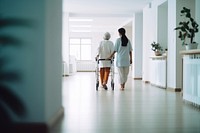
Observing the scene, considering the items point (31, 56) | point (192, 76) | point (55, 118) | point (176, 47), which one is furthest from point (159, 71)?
point (31, 56)

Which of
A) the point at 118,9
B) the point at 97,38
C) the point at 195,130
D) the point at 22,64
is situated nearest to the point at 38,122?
the point at 22,64

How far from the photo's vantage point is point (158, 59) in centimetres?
951

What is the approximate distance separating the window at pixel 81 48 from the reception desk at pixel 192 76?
1877 cm

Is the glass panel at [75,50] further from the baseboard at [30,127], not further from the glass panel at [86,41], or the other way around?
the baseboard at [30,127]

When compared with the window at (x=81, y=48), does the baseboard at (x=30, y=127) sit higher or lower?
lower

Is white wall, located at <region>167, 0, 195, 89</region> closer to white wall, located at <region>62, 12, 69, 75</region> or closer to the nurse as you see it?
the nurse

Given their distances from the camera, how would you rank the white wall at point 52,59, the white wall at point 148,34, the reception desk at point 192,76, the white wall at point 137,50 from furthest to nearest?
the white wall at point 137,50, the white wall at point 148,34, the reception desk at point 192,76, the white wall at point 52,59

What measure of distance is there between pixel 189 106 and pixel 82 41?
63.8 ft

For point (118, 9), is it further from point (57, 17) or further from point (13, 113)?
point (13, 113)

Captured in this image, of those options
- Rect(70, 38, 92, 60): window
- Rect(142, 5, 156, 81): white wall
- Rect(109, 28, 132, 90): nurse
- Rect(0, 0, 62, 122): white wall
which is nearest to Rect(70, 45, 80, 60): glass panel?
Rect(70, 38, 92, 60): window

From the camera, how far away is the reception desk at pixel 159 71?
349 inches

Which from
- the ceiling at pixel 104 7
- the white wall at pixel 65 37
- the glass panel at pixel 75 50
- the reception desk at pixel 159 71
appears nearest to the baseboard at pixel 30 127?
the reception desk at pixel 159 71

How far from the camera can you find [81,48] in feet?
79.3

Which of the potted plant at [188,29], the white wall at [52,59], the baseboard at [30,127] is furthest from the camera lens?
the potted plant at [188,29]
